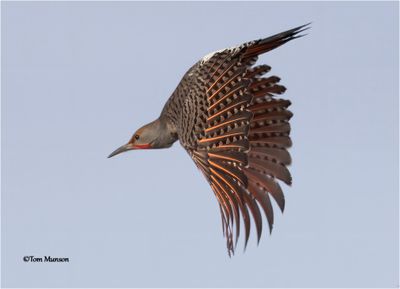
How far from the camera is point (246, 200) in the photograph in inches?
460

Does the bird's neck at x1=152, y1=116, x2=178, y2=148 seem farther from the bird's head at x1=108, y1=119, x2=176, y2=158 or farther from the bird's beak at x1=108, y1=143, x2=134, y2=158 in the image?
the bird's beak at x1=108, y1=143, x2=134, y2=158

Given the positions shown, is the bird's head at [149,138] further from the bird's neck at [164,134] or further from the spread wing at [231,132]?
the spread wing at [231,132]

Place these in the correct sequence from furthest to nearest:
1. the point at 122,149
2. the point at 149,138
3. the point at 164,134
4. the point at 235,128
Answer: the point at 122,149 → the point at 149,138 → the point at 164,134 → the point at 235,128

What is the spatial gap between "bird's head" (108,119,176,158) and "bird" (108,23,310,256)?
13mm

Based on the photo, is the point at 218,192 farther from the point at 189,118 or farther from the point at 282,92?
the point at 282,92

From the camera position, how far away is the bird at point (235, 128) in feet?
36.3

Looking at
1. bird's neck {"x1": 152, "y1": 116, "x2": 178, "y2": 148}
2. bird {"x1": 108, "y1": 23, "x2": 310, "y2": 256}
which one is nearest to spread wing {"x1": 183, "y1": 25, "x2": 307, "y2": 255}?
bird {"x1": 108, "y1": 23, "x2": 310, "y2": 256}

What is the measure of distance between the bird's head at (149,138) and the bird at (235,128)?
0.01 meters

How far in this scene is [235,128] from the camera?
1102 cm

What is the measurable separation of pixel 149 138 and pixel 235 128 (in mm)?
1830

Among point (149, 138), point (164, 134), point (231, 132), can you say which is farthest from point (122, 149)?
point (231, 132)

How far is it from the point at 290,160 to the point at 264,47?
1.60 meters

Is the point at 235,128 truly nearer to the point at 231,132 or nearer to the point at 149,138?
the point at 231,132

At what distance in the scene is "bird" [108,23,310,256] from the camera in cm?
1107
